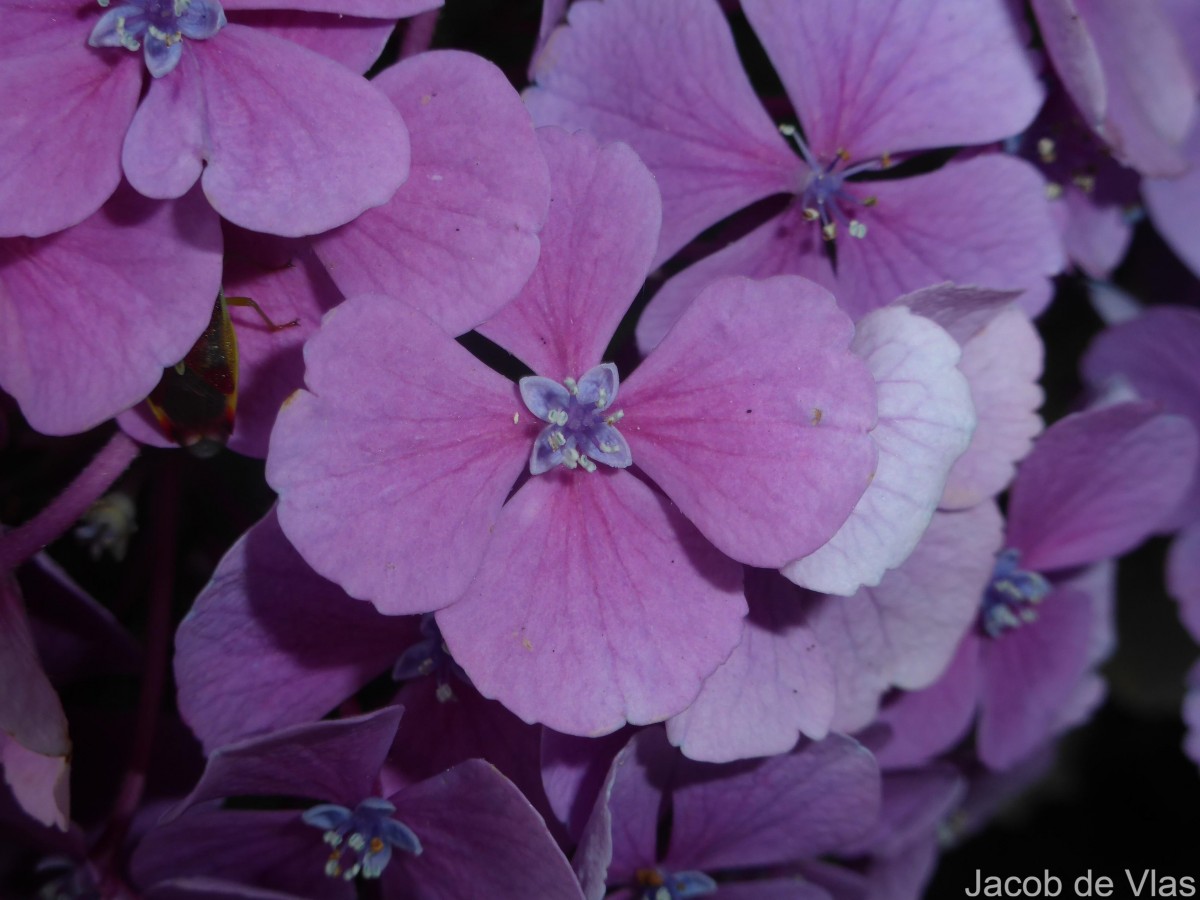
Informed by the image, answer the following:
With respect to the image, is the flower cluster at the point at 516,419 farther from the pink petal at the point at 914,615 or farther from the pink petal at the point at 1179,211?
the pink petal at the point at 1179,211

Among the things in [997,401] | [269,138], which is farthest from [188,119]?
[997,401]

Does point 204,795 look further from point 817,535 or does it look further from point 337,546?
point 817,535

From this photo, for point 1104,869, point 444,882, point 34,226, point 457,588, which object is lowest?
point 1104,869

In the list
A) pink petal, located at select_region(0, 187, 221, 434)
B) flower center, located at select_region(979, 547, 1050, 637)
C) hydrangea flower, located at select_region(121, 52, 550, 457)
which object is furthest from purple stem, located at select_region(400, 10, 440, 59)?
flower center, located at select_region(979, 547, 1050, 637)

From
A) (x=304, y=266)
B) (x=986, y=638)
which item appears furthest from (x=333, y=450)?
(x=986, y=638)

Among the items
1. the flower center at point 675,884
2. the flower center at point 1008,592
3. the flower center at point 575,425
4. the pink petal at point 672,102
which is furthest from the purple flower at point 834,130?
the flower center at point 675,884

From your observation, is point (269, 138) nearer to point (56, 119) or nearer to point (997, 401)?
point (56, 119)
